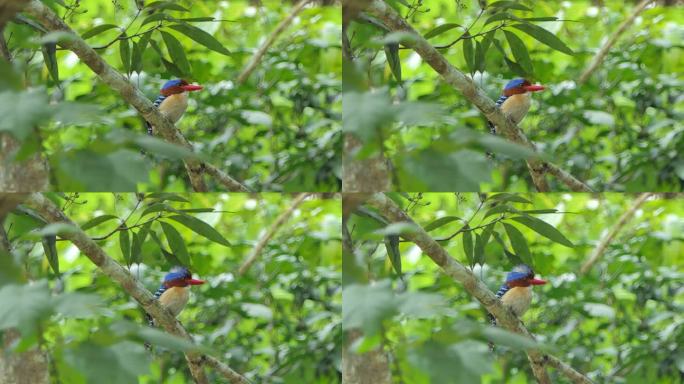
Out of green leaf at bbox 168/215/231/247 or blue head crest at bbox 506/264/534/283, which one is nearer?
green leaf at bbox 168/215/231/247

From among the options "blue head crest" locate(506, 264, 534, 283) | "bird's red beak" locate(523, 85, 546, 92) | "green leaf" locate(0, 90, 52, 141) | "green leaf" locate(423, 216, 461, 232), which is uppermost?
"green leaf" locate(0, 90, 52, 141)

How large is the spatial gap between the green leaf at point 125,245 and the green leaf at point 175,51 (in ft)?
1.56

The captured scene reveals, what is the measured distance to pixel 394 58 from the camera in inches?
110

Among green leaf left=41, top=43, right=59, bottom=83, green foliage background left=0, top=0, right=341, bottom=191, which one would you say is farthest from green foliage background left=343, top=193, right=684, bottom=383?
green leaf left=41, top=43, right=59, bottom=83

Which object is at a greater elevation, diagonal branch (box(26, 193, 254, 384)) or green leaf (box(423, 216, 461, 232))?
green leaf (box(423, 216, 461, 232))

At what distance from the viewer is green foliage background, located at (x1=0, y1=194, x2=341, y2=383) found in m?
2.79

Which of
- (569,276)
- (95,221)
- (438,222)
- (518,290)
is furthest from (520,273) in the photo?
(95,221)

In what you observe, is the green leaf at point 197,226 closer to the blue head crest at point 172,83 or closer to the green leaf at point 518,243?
the blue head crest at point 172,83

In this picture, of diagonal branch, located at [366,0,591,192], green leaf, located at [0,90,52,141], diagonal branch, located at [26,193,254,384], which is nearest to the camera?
green leaf, located at [0,90,52,141]

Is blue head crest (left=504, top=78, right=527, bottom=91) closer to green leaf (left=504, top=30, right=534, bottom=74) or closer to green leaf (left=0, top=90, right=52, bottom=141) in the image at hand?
green leaf (left=504, top=30, right=534, bottom=74)

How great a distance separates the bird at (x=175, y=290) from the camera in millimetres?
2807

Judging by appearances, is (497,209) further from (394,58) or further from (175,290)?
(175,290)

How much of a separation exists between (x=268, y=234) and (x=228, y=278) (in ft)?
0.54

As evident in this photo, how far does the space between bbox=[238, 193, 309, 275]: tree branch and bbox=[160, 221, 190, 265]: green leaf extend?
160 millimetres
